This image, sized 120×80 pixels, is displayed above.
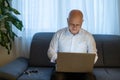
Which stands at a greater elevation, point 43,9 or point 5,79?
point 43,9

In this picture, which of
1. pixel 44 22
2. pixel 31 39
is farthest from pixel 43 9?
pixel 31 39

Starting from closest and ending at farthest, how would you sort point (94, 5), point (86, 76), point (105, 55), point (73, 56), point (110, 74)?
point (73, 56) < point (86, 76) < point (110, 74) < point (105, 55) < point (94, 5)

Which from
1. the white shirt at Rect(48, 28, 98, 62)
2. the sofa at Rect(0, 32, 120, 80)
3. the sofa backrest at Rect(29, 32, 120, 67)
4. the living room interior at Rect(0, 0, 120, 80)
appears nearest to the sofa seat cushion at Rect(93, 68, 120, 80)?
the sofa at Rect(0, 32, 120, 80)

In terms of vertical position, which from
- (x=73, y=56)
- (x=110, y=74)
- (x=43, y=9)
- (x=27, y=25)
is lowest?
(x=110, y=74)

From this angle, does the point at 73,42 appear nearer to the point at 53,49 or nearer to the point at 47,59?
the point at 53,49

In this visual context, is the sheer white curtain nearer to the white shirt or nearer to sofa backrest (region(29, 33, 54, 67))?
sofa backrest (region(29, 33, 54, 67))

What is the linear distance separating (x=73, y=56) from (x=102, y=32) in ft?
4.13

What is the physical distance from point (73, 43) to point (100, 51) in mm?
652

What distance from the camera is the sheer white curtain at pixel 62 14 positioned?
3.34 meters

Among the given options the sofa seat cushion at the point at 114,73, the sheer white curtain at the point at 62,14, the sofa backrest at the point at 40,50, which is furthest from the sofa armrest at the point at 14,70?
the sofa seat cushion at the point at 114,73

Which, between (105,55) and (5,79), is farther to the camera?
(105,55)

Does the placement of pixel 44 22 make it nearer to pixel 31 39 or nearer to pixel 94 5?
pixel 31 39

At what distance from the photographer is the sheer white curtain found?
3338 mm

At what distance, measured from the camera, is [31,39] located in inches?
135
